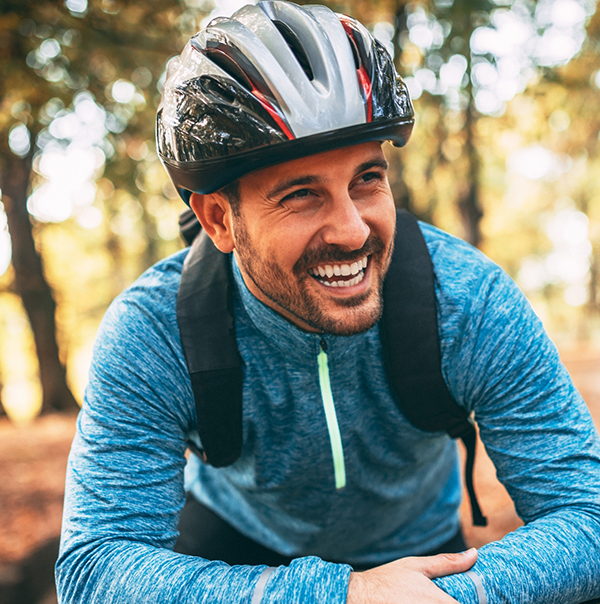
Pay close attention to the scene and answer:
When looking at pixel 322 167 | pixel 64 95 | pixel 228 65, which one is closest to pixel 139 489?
pixel 322 167

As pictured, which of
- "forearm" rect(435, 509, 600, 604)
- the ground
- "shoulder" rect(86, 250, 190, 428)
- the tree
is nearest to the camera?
"forearm" rect(435, 509, 600, 604)

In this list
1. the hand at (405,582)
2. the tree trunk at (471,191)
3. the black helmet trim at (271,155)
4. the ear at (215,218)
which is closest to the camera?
the hand at (405,582)

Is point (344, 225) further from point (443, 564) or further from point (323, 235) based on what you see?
point (443, 564)

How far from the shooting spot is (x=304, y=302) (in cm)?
188

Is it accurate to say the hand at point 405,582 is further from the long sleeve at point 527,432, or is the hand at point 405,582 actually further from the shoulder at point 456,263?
the shoulder at point 456,263

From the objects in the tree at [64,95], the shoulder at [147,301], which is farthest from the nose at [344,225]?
the tree at [64,95]

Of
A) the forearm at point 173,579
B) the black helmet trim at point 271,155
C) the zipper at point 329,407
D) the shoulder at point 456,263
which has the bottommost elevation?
the forearm at point 173,579

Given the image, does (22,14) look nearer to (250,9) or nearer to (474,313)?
(250,9)

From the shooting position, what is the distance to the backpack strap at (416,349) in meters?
1.89

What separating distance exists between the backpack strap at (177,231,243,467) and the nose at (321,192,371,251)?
1.72ft

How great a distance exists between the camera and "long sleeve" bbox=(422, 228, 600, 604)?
1577 millimetres

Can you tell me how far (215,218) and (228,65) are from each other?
57 centimetres

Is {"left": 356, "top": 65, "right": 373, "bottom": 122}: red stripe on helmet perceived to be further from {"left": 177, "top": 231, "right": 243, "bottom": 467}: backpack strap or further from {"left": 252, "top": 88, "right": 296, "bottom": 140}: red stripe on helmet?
{"left": 177, "top": 231, "right": 243, "bottom": 467}: backpack strap

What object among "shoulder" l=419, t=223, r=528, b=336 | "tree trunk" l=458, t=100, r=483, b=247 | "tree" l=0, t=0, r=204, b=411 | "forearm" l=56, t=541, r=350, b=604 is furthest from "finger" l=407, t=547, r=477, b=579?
"tree trunk" l=458, t=100, r=483, b=247
